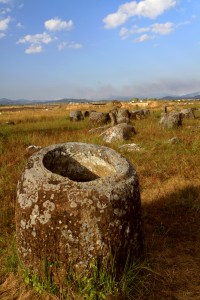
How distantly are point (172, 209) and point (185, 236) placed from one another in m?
1.07

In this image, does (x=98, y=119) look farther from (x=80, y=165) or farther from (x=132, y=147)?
(x=80, y=165)

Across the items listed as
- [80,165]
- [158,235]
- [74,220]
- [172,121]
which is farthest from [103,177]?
[172,121]

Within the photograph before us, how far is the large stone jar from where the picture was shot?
12.6ft

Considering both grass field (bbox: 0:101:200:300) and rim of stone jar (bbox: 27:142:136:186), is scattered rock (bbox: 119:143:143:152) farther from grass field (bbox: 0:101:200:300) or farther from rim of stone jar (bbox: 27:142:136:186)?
rim of stone jar (bbox: 27:142:136:186)

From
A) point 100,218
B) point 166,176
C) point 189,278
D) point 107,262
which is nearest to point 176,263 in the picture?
point 189,278

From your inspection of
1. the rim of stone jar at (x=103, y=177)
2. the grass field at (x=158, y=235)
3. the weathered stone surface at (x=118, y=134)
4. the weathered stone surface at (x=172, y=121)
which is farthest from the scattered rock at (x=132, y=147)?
the rim of stone jar at (x=103, y=177)

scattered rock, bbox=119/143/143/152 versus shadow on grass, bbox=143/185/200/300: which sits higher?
scattered rock, bbox=119/143/143/152

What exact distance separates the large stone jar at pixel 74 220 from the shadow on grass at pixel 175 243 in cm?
54

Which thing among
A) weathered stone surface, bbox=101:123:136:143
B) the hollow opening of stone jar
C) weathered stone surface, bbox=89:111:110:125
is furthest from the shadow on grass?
weathered stone surface, bbox=89:111:110:125

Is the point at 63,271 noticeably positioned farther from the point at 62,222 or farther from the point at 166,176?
the point at 166,176

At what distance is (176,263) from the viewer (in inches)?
187

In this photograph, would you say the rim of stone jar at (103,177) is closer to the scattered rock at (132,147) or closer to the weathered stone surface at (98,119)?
the scattered rock at (132,147)

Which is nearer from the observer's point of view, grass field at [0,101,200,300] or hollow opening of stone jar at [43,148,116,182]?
grass field at [0,101,200,300]

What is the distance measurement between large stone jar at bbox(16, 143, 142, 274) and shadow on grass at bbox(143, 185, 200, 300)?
21.2 inches
